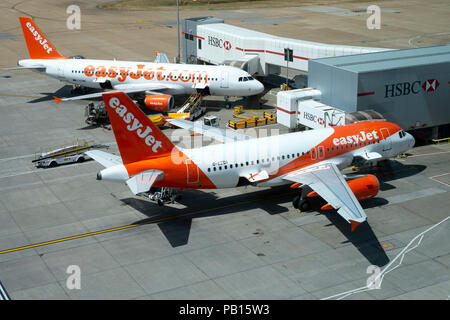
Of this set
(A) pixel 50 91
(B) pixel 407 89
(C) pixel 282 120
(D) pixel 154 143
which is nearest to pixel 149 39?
(A) pixel 50 91

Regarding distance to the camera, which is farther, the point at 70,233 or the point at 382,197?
the point at 382,197

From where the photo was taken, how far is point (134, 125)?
39.0 meters

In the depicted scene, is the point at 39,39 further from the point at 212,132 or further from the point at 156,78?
the point at 212,132

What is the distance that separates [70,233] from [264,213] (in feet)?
45.9

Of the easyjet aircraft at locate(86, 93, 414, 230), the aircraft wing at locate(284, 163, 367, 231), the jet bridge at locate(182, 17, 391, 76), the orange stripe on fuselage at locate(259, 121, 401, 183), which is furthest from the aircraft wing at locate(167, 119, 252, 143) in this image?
the jet bridge at locate(182, 17, 391, 76)

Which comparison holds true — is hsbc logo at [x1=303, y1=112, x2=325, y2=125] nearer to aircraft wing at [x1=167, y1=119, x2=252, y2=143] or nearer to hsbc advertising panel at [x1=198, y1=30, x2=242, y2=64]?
aircraft wing at [x1=167, y1=119, x2=252, y2=143]

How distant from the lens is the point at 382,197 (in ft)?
150

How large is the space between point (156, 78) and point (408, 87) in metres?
28.7

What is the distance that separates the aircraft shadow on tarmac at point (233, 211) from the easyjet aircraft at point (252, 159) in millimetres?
1277

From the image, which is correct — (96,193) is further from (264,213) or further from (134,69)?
(134,69)

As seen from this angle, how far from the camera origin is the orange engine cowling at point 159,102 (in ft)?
214

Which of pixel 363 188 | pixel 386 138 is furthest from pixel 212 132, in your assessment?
pixel 386 138

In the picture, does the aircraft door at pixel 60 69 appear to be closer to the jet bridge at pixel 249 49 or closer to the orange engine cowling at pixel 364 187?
the jet bridge at pixel 249 49

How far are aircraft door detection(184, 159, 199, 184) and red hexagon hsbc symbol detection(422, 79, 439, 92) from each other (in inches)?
1016
